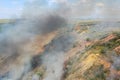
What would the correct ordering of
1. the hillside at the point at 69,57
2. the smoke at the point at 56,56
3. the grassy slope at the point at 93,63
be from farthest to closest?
1. the smoke at the point at 56,56
2. the hillside at the point at 69,57
3. the grassy slope at the point at 93,63

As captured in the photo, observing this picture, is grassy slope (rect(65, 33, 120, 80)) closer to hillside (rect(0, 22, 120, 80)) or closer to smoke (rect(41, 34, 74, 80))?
hillside (rect(0, 22, 120, 80))

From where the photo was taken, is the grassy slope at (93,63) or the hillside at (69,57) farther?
the hillside at (69,57)

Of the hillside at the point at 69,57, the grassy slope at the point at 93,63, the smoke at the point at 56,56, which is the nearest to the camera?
the grassy slope at the point at 93,63

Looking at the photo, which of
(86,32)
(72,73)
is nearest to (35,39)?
(86,32)

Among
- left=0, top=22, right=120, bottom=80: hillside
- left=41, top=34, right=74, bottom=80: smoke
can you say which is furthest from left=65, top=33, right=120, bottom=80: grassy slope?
left=41, top=34, right=74, bottom=80: smoke

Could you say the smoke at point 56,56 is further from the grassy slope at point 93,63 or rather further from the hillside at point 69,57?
the grassy slope at point 93,63

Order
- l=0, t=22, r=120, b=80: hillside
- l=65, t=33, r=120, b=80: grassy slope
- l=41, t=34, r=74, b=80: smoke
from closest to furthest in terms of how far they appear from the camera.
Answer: l=65, t=33, r=120, b=80: grassy slope → l=0, t=22, r=120, b=80: hillside → l=41, t=34, r=74, b=80: smoke

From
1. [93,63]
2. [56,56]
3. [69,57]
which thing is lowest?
[56,56]

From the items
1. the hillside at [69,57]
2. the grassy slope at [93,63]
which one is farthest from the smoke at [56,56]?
the grassy slope at [93,63]

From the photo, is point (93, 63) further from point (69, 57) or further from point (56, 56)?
point (56, 56)

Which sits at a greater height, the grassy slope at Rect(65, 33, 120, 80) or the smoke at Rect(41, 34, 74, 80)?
the grassy slope at Rect(65, 33, 120, 80)

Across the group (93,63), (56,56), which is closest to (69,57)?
(56,56)

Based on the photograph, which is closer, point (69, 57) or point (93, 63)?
point (93, 63)
